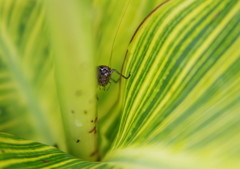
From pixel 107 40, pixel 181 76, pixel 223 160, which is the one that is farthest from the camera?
pixel 107 40

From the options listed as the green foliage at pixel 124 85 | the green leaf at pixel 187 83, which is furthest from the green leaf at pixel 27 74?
the green leaf at pixel 187 83

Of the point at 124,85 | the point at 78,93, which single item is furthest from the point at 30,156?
the point at 124,85

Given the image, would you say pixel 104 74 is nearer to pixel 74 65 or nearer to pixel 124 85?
pixel 124 85

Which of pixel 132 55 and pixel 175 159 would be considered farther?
pixel 132 55

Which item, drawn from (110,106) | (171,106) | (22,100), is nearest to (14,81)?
(22,100)

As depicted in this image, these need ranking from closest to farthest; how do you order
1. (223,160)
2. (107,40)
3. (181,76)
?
(223,160) < (181,76) < (107,40)

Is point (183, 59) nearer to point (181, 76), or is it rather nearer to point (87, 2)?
point (181, 76)

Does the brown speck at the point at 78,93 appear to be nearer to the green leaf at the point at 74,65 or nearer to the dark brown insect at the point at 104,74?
the green leaf at the point at 74,65

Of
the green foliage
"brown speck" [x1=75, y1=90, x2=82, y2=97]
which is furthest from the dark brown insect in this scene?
"brown speck" [x1=75, y1=90, x2=82, y2=97]
